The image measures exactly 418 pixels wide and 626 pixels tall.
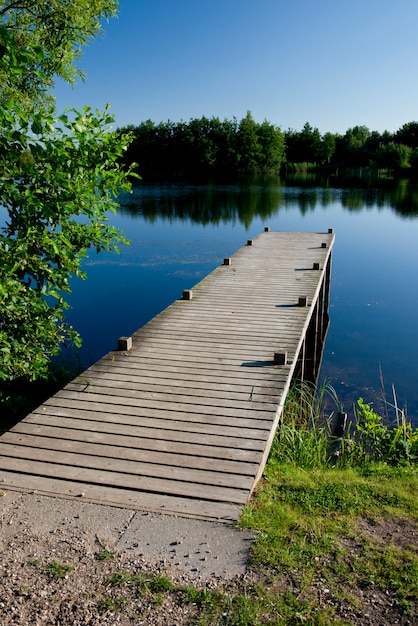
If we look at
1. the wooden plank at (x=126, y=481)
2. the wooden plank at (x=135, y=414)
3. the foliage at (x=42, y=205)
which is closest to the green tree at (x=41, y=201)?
the foliage at (x=42, y=205)

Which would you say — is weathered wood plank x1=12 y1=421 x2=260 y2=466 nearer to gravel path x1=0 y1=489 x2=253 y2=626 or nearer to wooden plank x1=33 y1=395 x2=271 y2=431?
wooden plank x1=33 y1=395 x2=271 y2=431

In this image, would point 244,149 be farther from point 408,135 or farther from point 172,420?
point 172,420

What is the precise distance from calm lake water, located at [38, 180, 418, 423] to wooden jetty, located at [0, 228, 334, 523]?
284cm

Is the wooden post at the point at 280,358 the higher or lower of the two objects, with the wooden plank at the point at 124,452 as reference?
higher

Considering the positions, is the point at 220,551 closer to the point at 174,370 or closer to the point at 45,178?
the point at 174,370

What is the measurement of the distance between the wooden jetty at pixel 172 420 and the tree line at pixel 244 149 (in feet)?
212

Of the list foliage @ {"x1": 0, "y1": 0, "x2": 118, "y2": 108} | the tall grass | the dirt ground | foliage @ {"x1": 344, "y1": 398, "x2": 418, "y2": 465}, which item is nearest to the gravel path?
the dirt ground

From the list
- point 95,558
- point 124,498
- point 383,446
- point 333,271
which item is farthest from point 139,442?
point 333,271

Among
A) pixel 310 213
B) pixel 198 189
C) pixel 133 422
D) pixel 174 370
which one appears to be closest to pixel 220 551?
pixel 133 422

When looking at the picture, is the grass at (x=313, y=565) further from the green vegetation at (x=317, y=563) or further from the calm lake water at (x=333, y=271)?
the calm lake water at (x=333, y=271)

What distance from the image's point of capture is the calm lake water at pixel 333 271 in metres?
11.2

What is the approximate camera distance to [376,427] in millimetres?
6461

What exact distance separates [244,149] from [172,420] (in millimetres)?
75254

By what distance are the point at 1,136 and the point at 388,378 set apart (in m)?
8.46
